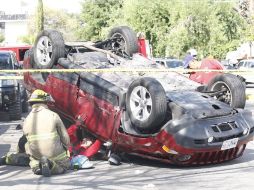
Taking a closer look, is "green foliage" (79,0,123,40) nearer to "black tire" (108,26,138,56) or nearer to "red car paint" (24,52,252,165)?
"black tire" (108,26,138,56)

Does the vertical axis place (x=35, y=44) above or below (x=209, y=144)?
above

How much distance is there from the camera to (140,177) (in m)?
7.48

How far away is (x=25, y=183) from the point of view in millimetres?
7137

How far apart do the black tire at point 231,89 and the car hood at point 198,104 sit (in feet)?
1.05

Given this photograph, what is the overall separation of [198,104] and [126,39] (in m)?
2.74

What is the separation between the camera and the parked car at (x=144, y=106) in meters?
7.62

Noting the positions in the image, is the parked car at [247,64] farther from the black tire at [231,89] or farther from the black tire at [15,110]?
the black tire at [231,89]

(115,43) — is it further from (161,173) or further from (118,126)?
(161,173)

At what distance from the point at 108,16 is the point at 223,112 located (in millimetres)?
46226

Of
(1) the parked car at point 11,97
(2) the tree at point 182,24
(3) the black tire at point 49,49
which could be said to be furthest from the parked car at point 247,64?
(3) the black tire at point 49,49

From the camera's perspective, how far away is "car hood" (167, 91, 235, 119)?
7824 mm

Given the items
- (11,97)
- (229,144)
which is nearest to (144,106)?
(229,144)

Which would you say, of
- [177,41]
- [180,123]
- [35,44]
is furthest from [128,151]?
[177,41]

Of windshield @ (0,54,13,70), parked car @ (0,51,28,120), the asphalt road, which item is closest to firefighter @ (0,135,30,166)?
the asphalt road
